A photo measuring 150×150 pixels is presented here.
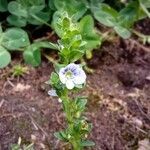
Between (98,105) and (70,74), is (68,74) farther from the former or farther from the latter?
(98,105)

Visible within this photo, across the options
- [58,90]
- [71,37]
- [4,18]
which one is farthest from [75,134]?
[4,18]

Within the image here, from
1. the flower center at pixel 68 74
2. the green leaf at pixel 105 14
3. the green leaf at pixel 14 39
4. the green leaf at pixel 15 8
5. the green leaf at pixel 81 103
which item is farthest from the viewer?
the green leaf at pixel 105 14

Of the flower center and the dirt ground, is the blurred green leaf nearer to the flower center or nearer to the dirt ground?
the dirt ground

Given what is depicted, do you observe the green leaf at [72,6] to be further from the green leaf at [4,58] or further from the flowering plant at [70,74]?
the flowering plant at [70,74]

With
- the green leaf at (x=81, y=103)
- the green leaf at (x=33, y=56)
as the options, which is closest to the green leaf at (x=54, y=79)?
the green leaf at (x=81, y=103)

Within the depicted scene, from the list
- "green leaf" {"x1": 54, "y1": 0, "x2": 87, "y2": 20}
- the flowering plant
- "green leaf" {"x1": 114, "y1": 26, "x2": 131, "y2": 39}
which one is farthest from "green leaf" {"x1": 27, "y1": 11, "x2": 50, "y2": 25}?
the flowering plant

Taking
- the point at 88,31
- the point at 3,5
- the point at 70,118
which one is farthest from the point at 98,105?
the point at 3,5
